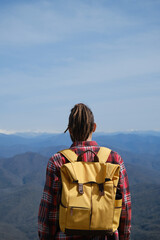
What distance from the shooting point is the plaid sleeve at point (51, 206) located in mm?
1901

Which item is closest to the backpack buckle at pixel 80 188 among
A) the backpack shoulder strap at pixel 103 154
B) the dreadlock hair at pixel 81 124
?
the backpack shoulder strap at pixel 103 154

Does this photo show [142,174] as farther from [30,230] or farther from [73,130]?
[73,130]

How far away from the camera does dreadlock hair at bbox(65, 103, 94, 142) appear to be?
1.99 meters

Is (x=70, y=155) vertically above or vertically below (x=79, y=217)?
above

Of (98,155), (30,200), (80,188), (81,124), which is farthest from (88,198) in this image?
(30,200)

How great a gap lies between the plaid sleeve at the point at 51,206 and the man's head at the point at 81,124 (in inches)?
10.0

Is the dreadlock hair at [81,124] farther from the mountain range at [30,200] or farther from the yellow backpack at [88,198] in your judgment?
the mountain range at [30,200]

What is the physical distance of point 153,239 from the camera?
2203cm

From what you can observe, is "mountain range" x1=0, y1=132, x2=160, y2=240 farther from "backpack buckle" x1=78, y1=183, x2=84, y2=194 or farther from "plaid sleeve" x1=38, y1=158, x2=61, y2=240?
"backpack buckle" x1=78, y1=183, x2=84, y2=194

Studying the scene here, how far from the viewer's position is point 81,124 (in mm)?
1992

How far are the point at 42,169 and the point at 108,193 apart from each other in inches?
3088

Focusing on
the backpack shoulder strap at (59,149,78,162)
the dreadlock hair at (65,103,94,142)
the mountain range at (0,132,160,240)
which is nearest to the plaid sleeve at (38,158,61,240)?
the backpack shoulder strap at (59,149,78,162)

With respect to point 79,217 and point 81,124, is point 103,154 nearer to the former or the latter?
point 81,124

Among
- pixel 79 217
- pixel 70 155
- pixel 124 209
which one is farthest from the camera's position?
pixel 124 209
